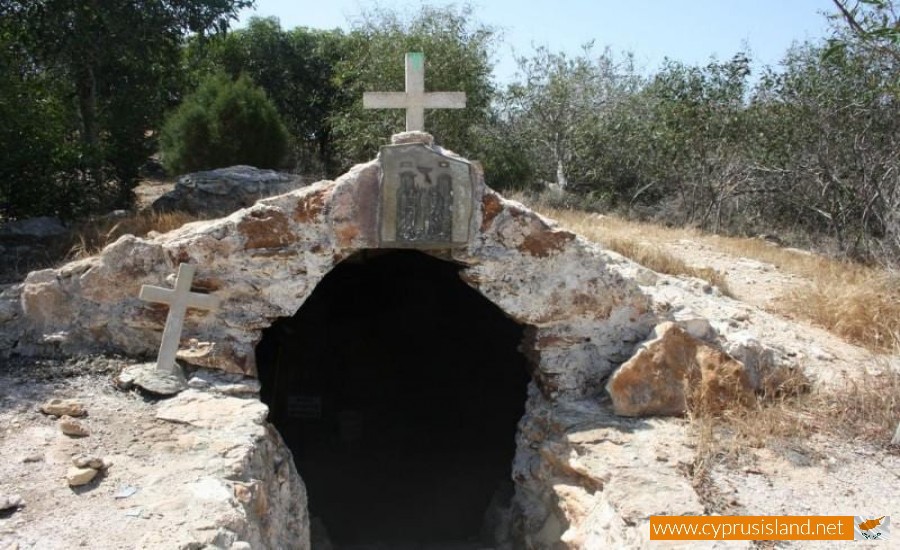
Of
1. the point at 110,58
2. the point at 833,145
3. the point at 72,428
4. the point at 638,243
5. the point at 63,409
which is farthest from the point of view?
the point at 833,145

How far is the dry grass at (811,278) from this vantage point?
5969 mm

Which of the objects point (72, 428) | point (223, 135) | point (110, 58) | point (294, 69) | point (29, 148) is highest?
point (294, 69)

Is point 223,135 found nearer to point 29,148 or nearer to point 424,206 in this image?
point 29,148

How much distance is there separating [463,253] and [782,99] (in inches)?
350

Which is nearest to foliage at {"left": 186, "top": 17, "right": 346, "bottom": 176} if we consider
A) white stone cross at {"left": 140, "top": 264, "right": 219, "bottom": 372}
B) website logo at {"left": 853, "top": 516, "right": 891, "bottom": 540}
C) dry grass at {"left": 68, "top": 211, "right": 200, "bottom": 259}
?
dry grass at {"left": 68, "top": 211, "right": 200, "bottom": 259}

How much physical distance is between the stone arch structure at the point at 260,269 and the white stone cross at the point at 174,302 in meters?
0.14

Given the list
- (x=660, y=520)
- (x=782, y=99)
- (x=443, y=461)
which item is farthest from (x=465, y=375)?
(x=782, y=99)

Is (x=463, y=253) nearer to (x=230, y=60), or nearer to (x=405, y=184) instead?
(x=405, y=184)

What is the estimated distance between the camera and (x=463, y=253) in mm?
4922

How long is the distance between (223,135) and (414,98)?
7.42 m

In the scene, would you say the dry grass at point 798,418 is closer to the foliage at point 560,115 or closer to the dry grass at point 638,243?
the dry grass at point 638,243

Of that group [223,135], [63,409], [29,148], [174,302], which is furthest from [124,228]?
[223,135]

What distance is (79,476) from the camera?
11.9 ft

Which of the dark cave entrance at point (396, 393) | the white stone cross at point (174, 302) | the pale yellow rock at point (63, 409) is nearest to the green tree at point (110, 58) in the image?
the dark cave entrance at point (396, 393)
